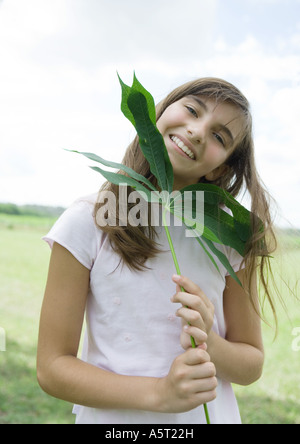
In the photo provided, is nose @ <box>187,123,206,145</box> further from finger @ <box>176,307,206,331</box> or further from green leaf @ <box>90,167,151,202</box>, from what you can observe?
finger @ <box>176,307,206,331</box>

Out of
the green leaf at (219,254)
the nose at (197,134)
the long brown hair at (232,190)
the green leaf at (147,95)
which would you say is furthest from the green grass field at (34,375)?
the green leaf at (147,95)

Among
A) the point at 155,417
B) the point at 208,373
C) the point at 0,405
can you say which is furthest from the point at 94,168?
the point at 0,405

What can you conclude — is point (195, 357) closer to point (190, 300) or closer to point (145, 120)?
point (190, 300)

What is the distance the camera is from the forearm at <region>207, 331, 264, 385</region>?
814mm

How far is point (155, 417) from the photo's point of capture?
0.80 meters

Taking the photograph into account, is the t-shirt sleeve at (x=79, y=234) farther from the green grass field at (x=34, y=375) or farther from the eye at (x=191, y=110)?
the green grass field at (x=34, y=375)

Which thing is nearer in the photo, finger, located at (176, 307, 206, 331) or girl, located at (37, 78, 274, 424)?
finger, located at (176, 307, 206, 331)

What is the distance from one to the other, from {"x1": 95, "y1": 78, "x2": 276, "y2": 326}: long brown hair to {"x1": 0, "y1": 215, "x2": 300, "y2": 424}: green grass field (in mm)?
65

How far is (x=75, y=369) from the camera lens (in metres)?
0.77

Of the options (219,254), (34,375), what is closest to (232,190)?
(219,254)

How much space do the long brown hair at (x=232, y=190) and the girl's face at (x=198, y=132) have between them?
0.02m

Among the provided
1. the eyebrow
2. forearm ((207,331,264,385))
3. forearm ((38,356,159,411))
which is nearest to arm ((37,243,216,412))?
forearm ((38,356,159,411))

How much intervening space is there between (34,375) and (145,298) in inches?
97.5
